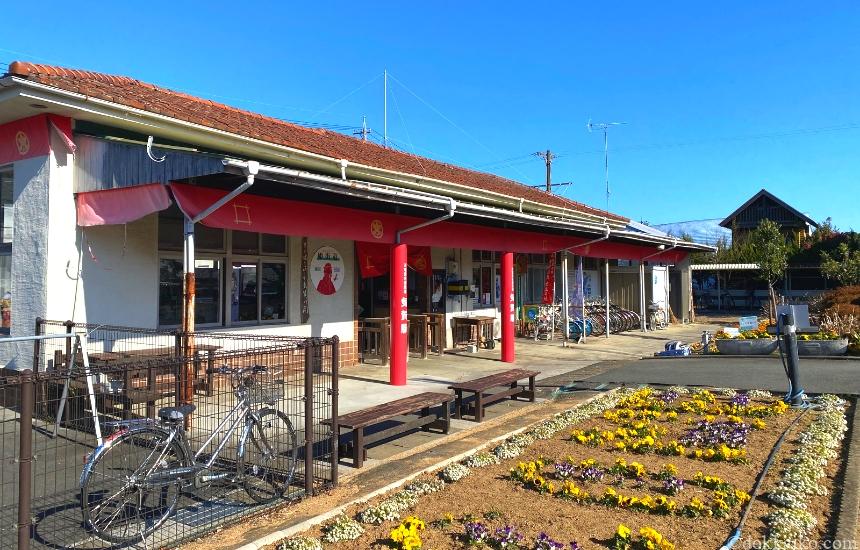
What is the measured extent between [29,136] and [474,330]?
9925mm

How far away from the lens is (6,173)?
27.5 ft

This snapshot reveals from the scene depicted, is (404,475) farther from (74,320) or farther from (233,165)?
(74,320)

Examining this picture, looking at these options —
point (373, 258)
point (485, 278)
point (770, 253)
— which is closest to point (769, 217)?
point (770, 253)

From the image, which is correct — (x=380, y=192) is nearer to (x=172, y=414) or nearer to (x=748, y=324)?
(x=172, y=414)

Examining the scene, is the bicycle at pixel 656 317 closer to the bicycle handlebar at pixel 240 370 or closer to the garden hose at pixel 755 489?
the garden hose at pixel 755 489

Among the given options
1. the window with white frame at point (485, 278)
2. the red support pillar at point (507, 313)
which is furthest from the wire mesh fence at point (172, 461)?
the window with white frame at point (485, 278)

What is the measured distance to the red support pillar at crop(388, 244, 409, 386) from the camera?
9500mm

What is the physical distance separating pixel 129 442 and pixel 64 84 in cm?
529

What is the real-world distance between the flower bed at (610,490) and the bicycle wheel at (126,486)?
105 centimetres

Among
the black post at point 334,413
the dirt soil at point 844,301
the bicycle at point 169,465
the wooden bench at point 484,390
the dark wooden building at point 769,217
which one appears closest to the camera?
the bicycle at point 169,465

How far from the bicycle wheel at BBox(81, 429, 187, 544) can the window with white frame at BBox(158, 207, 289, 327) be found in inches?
196

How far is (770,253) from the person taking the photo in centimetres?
2741

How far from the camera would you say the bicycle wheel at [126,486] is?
12.3 ft

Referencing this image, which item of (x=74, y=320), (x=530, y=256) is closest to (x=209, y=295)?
(x=74, y=320)
